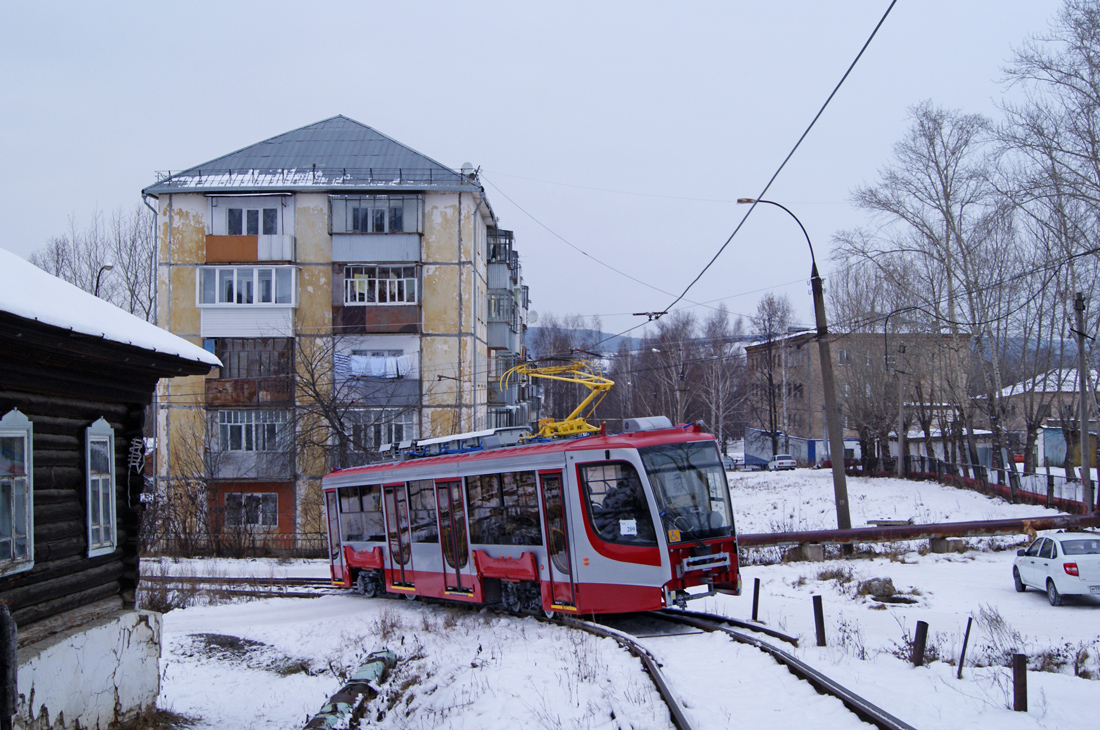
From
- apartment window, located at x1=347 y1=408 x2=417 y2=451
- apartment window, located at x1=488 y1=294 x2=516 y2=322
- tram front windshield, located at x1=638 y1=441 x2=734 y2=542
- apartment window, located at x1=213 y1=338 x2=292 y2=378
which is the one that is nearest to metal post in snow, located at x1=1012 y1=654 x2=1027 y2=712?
tram front windshield, located at x1=638 y1=441 x2=734 y2=542

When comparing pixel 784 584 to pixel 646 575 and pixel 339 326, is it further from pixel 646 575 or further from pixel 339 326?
pixel 339 326

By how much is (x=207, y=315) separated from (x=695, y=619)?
3086 centimetres

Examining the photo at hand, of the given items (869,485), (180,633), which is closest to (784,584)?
(180,633)

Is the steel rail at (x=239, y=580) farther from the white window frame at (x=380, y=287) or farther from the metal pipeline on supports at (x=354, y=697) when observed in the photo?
the white window frame at (x=380, y=287)

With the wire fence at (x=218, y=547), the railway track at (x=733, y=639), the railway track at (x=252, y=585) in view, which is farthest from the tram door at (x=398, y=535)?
the wire fence at (x=218, y=547)

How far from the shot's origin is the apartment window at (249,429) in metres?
37.4

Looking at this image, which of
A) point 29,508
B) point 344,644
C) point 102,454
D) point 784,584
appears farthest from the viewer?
point 784,584

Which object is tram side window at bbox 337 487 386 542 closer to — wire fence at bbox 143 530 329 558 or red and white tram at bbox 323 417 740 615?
red and white tram at bbox 323 417 740 615

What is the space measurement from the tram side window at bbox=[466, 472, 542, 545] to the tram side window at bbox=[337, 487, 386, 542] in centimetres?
392

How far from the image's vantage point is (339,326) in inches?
1503

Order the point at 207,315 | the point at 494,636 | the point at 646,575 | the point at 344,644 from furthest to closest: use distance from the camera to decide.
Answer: the point at 207,315 < the point at 344,644 < the point at 494,636 < the point at 646,575

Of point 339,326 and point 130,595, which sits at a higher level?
point 339,326

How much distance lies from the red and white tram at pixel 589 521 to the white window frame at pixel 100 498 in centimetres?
574

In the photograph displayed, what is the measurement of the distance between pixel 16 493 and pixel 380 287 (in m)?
31.0
